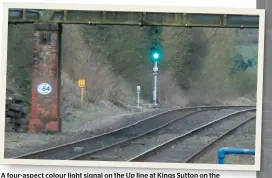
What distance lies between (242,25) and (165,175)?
2.10 m

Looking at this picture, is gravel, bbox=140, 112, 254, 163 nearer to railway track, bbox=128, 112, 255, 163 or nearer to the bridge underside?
railway track, bbox=128, 112, 255, 163

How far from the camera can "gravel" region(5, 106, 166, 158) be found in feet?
34.1

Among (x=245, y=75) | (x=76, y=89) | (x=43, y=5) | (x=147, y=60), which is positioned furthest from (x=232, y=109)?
(x=43, y=5)

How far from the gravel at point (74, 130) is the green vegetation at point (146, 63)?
20cm

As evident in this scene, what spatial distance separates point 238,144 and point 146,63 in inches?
61.9

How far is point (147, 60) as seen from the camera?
35.7 ft

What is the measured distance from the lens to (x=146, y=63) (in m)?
10.9

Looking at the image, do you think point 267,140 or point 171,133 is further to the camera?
point 171,133

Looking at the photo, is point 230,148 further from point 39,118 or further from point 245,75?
point 39,118

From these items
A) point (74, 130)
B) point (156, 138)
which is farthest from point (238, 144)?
point (74, 130)

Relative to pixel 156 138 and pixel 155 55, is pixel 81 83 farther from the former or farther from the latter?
pixel 156 138
